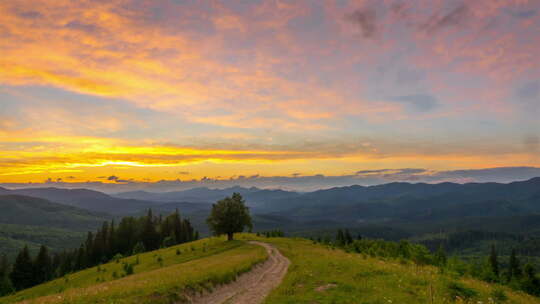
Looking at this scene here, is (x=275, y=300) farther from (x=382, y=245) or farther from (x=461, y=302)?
(x=382, y=245)

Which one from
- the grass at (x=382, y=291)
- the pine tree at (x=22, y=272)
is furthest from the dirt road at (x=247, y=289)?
the pine tree at (x=22, y=272)

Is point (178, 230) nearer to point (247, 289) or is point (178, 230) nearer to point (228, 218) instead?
point (228, 218)

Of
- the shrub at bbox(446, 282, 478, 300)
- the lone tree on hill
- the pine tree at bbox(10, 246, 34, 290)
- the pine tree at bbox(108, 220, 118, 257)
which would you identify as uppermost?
the shrub at bbox(446, 282, 478, 300)

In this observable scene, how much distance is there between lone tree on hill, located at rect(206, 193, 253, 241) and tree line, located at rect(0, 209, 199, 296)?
39194 mm

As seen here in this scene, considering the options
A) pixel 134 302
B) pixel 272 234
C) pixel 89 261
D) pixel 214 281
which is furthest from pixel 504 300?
pixel 89 261

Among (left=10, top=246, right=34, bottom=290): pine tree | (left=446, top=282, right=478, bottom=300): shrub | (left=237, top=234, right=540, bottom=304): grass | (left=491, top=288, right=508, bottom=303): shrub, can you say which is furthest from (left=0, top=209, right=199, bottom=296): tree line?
(left=491, top=288, right=508, bottom=303): shrub

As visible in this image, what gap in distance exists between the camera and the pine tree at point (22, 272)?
92.2 meters

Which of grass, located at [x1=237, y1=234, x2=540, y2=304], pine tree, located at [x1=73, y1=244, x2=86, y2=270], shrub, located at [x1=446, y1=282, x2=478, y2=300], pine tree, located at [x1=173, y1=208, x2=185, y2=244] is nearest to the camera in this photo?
grass, located at [x1=237, y1=234, x2=540, y2=304]

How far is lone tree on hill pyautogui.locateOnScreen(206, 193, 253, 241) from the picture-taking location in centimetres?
7256

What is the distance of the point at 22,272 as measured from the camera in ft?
305

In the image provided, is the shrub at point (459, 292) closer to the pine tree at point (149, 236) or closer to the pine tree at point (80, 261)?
the pine tree at point (149, 236)

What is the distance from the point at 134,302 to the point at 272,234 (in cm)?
9271

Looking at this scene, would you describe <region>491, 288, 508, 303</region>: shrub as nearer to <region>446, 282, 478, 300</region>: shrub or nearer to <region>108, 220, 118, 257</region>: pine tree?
<region>446, 282, 478, 300</region>: shrub

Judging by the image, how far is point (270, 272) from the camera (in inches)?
1257
